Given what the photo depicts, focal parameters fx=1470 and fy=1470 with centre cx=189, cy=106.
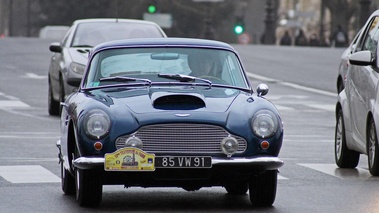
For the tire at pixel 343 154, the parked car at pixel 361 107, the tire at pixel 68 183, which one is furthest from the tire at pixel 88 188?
the tire at pixel 343 154

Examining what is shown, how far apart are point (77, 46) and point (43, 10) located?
90.2 meters

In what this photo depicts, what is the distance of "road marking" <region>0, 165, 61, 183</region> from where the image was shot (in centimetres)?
1326

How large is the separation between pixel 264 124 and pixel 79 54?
11659 millimetres

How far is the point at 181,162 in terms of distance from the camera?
10.6 metres

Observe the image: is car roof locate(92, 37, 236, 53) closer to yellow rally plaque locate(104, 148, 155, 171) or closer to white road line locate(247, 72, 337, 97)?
yellow rally plaque locate(104, 148, 155, 171)

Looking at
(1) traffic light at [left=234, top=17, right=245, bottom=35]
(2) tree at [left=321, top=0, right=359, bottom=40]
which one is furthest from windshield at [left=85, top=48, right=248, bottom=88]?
(2) tree at [left=321, top=0, right=359, bottom=40]

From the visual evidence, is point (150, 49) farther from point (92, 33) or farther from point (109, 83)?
point (92, 33)

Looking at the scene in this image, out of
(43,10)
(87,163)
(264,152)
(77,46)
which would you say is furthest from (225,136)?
(43,10)

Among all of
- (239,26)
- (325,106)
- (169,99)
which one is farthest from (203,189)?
(239,26)

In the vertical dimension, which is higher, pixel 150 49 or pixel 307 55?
pixel 150 49

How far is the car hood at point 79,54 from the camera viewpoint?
2195 cm

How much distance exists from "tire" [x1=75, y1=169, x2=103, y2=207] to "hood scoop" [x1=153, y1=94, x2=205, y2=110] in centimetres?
71

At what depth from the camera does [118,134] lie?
35.3 feet

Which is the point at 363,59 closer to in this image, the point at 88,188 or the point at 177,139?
the point at 177,139
